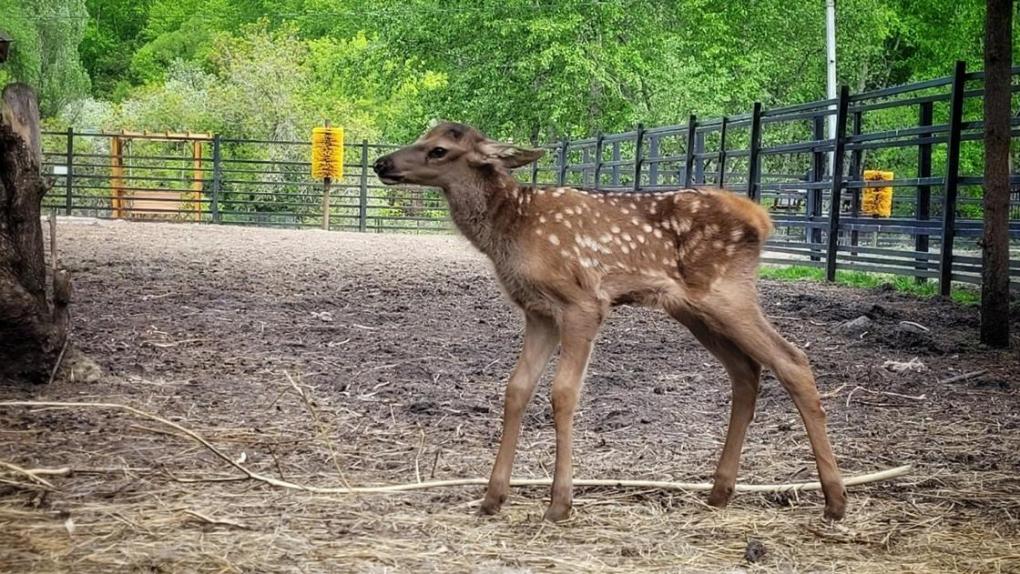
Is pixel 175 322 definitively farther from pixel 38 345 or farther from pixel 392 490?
pixel 392 490

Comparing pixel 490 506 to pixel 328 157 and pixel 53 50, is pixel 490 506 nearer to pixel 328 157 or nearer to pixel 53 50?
pixel 328 157

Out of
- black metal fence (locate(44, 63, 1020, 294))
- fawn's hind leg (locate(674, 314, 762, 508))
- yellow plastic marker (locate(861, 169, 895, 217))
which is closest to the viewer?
fawn's hind leg (locate(674, 314, 762, 508))

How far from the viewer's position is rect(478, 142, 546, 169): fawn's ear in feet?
18.7

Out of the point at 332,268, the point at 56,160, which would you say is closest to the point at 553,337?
the point at 332,268

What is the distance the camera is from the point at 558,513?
16.8 ft

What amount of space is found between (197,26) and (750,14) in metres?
32.9

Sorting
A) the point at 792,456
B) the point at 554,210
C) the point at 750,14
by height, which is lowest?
the point at 792,456

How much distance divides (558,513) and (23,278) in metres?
3.73

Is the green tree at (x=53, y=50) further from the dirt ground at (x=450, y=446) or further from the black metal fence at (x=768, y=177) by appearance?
the dirt ground at (x=450, y=446)

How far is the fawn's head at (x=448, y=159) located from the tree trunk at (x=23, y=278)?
103 inches

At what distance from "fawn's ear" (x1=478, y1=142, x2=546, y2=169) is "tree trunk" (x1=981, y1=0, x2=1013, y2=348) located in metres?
5.12

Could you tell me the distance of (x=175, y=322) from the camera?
1014 cm

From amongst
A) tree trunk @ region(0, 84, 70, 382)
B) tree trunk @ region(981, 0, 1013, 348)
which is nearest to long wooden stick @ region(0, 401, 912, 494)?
tree trunk @ region(0, 84, 70, 382)

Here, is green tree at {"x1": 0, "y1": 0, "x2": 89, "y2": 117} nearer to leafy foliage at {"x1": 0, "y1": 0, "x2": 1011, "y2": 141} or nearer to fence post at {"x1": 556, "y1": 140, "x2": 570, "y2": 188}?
leafy foliage at {"x1": 0, "y1": 0, "x2": 1011, "y2": 141}
